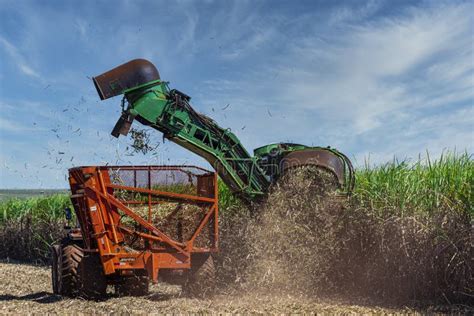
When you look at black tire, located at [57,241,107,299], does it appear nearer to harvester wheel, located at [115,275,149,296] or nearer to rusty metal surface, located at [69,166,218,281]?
rusty metal surface, located at [69,166,218,281]

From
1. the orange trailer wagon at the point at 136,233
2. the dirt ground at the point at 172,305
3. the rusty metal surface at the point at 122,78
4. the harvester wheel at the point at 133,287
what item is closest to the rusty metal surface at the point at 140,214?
A: the orange trailer wagon at the point at 136,233

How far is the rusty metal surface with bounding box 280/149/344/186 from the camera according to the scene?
823 cm

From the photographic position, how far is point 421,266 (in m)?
7.19

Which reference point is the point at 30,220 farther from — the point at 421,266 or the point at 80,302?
the point at 421,266

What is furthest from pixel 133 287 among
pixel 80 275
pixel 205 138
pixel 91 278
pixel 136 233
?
pixel 205 138

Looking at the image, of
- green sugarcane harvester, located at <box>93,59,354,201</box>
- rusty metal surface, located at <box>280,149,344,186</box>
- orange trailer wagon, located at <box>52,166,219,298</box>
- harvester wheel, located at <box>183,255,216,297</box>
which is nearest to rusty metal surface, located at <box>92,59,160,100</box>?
green sugarcane harvester, located at <box>93,59,354,201</box>

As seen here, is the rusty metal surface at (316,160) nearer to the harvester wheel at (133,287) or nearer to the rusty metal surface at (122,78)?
the rusty metal surface at (122,78)

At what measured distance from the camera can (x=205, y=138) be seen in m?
8.30

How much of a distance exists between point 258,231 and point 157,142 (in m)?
2.18

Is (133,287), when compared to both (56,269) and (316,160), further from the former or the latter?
(316,160)

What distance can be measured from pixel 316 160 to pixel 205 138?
176 centimetres

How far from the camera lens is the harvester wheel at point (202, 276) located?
7508 millimetres

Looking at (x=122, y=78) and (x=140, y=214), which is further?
(x=122, y=78)

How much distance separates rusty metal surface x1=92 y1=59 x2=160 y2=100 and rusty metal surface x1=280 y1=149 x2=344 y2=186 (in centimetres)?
244
